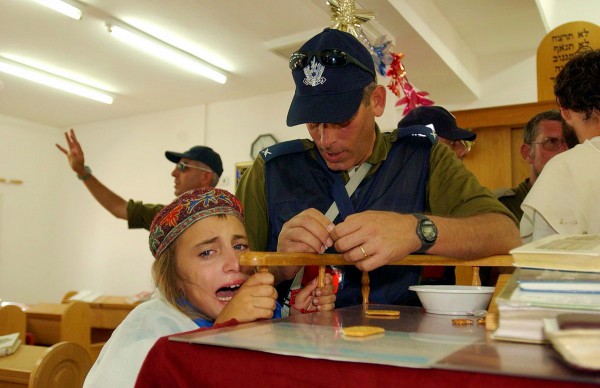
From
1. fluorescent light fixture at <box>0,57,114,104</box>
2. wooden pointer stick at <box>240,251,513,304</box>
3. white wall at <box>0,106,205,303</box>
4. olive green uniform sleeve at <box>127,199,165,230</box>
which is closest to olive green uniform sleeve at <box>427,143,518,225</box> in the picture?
wooden pointer stick at <box>240,251,513,304</box>

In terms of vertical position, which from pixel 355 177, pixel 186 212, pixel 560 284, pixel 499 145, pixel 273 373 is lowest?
pixel 273 373

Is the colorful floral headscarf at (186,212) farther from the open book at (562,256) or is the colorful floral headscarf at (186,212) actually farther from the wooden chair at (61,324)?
the wooden chair at (61,324)

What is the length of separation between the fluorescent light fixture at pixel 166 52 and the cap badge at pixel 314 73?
4601mm

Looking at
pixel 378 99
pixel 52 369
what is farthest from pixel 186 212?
pixel 52 369

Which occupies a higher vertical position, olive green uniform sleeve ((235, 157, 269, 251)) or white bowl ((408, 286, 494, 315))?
olive green uniform sleeve ((235, 157, 269, 251))

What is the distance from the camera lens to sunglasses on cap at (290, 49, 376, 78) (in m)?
1.54

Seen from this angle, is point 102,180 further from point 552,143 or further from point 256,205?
point 256,205

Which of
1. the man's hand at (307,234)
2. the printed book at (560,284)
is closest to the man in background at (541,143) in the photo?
the man's hand at (307,234)

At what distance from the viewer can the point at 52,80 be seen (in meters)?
7.41

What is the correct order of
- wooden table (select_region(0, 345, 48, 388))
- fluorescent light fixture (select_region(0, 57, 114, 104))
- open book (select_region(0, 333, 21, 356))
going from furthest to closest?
fluorescent light fixture (select_region(0, 57, 114, 104)), open book (select_region(0, 333, 21, 356)), wooden table (select_region(0, 345, 48, 388))

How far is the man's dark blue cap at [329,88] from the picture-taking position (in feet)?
5.08

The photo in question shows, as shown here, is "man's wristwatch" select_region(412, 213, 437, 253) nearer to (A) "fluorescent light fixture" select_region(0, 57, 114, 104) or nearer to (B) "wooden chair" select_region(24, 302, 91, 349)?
(B) "wooden chair" select_region(24, 302, 91, 349)

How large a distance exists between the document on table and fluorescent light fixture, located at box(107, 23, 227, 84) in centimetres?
541

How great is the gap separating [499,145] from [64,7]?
450 cm
